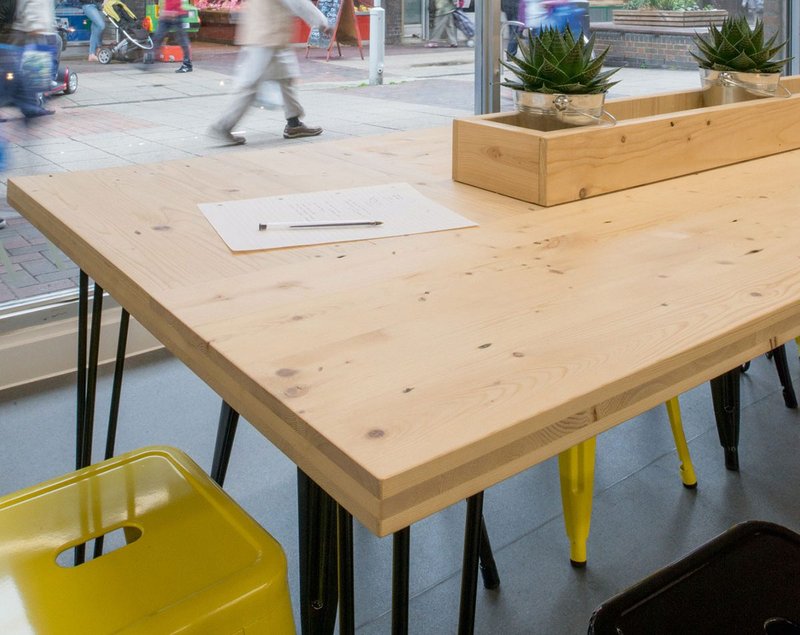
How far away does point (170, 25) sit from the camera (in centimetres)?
278

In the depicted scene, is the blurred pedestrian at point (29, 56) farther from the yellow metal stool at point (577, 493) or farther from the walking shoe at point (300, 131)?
the yellow metal stool at point (577, 493)

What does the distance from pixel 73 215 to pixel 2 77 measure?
157cm

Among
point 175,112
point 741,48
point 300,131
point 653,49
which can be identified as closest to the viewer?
point 741,48

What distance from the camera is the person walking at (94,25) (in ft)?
8.68

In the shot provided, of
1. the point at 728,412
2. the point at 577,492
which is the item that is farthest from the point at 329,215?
the point at 728,412

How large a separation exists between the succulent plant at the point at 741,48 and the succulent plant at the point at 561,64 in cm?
42

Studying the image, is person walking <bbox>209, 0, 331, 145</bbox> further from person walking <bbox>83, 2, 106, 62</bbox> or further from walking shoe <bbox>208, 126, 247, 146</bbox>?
person walking <bbox>83, 2, 106, 62</bbox>

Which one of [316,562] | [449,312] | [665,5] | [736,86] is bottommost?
[316,562]

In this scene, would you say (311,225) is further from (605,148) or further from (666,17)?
(666,17)

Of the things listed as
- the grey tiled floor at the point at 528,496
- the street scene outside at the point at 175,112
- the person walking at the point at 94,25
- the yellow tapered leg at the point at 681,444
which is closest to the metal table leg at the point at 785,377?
the grey tiled floor at the point at 528,496

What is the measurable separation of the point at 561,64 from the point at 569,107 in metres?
0.06

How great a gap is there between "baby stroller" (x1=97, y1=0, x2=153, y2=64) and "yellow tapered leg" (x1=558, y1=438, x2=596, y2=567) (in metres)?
1.88

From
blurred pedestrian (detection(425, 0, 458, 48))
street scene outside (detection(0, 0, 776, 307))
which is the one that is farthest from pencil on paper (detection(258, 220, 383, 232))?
blurred pedestrian (detection(425, 0, 458, 48))

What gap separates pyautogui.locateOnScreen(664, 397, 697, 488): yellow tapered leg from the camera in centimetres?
199
